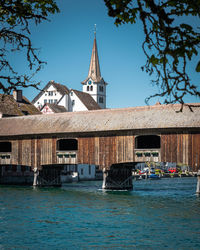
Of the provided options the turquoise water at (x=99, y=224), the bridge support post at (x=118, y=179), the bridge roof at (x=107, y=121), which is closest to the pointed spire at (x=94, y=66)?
the bridge roof at (x=107, y=121)

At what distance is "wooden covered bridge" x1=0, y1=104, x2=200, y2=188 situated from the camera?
98.1ft

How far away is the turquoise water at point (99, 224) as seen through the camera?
13.9m

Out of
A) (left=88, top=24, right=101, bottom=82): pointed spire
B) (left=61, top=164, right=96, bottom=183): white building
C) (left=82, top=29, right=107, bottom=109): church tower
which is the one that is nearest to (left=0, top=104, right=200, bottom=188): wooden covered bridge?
(left=61, top=164, right=96, bottom=183): white building

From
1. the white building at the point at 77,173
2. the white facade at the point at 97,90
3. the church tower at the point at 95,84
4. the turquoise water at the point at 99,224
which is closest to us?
the turquoise water at the point at 99,224

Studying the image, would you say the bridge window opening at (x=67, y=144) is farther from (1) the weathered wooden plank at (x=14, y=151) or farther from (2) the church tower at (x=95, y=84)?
(2) the church tower at (x=95, y=84)

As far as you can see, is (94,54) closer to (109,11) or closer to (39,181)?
(39,181)

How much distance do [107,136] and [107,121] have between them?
51.4 inches

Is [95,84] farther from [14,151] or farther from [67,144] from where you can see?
[14,151]

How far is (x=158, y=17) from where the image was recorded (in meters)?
4.72

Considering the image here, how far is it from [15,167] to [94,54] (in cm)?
4930

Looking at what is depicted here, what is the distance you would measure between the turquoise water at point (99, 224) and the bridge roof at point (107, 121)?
247 inches

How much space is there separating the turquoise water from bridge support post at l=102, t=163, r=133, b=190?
1029 centimetres

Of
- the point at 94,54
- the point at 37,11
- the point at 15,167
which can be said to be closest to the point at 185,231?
the point at 37,11

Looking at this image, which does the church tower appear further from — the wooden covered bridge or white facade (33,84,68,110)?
the wooden covered bridge
